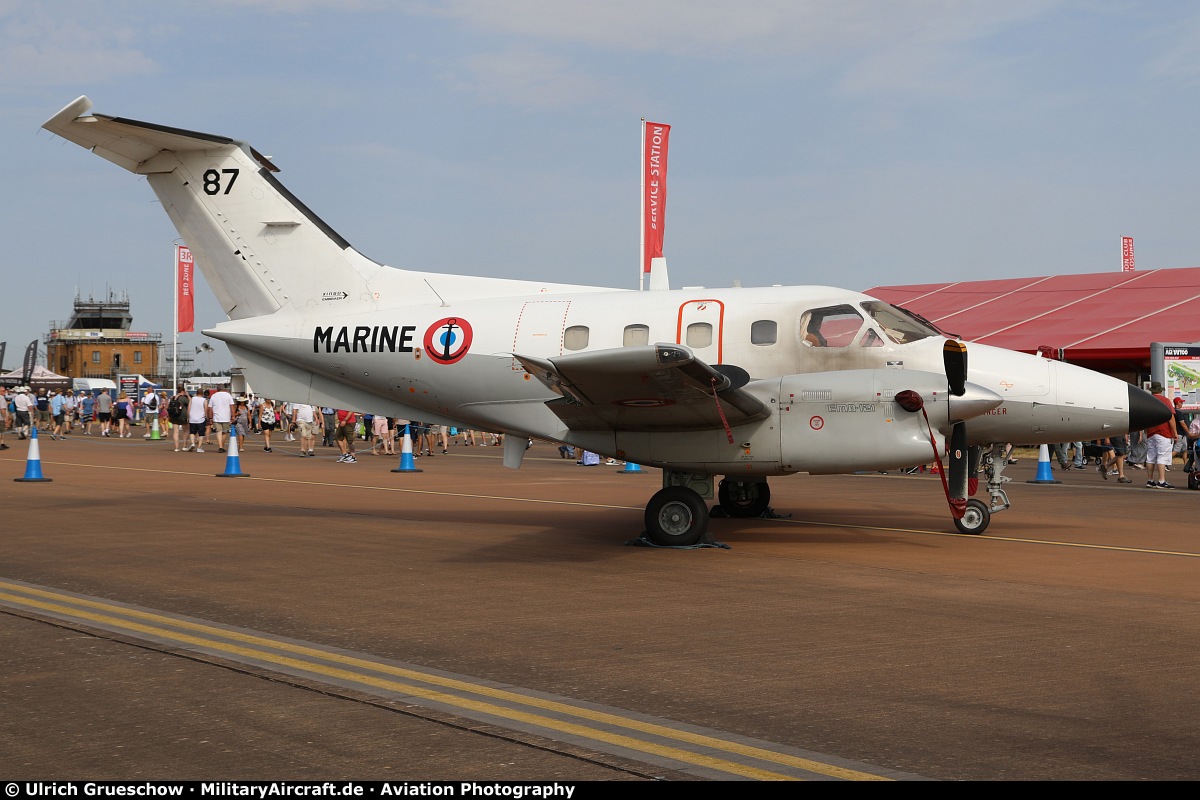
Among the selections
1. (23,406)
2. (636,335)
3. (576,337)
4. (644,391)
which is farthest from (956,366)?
(23,406)

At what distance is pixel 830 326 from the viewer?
13.1 m

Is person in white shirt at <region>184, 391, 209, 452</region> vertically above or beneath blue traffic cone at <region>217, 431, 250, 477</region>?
above

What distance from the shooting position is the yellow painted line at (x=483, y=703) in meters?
5.00

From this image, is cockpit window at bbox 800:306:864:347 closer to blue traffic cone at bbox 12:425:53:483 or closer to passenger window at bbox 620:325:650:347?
passenger window at bbox 620:325:650:347

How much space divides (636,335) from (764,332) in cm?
145

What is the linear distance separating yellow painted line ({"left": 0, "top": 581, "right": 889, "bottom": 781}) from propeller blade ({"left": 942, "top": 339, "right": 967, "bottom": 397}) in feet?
23.8

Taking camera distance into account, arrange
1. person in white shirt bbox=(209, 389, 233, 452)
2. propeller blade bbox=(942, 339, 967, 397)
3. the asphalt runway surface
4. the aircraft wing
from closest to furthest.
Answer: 1. the asphalt runway surface
2. the aircraft wing
3. propeller blade bbox=(942, 339, 967, 397)
4. person in white shirt bbox=(209, 389, 233, 452)

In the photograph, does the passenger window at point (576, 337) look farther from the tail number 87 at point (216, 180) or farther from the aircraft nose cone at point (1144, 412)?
the aircraft nose cone at point (1144, 412)

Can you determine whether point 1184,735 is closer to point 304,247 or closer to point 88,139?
point 304,247

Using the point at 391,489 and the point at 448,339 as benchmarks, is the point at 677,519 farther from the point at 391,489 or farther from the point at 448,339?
the point at 391,489

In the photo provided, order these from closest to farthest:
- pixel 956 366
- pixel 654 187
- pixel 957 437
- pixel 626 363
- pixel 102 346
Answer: pixel 626 363, pixel 956 366, pixel 957 437, pixel 654 187, pixel 102 346

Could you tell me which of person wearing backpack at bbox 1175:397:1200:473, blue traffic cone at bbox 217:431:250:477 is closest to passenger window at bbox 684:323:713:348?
person wearing backpack at bbox 1175:397:1200:473

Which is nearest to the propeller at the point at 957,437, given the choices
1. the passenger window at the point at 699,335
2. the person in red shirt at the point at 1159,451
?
the passenger window at the point at 699,335

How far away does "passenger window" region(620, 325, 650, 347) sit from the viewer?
13391 mm
